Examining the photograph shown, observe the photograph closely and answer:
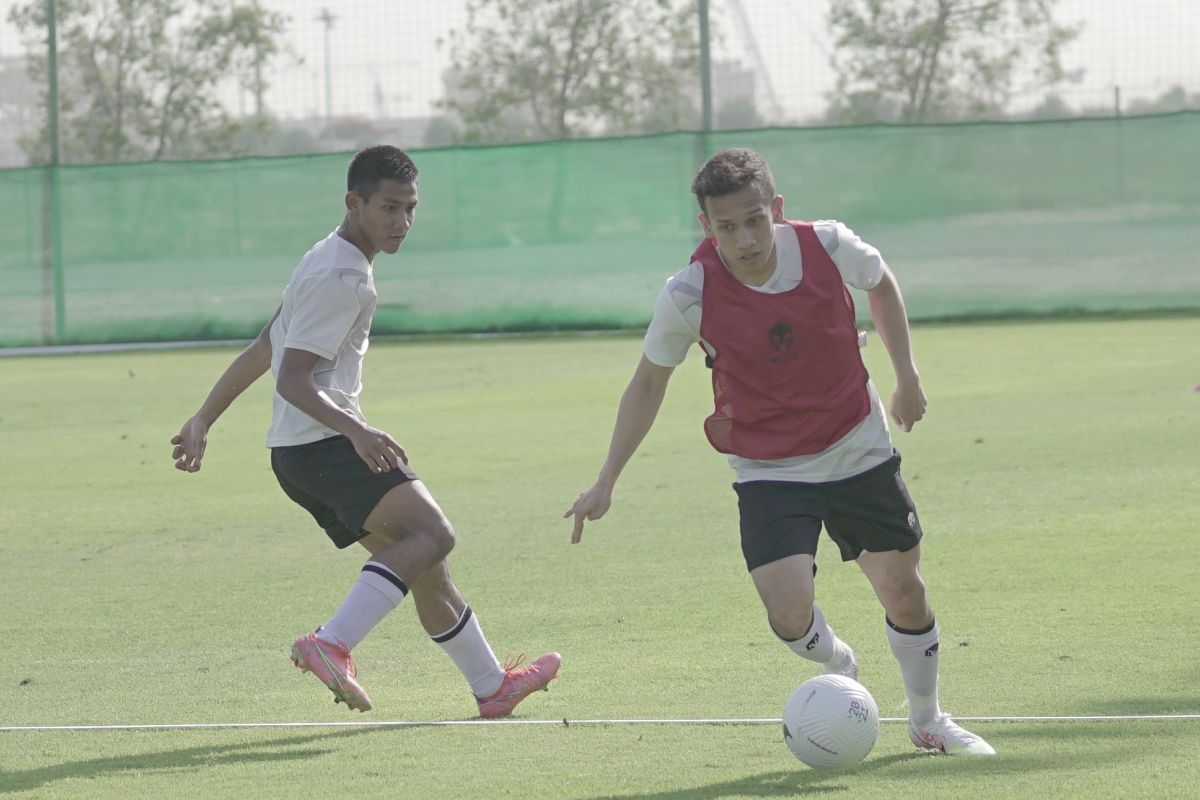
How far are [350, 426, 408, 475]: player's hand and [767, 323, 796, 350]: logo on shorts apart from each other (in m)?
1.06

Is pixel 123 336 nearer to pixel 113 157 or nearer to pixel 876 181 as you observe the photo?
pixel 113 157

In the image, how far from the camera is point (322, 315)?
5.37 m

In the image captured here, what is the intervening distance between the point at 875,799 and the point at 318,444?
2067 mm

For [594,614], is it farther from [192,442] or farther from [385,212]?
[385,212]

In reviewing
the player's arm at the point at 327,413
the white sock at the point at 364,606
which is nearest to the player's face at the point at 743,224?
the player's arm at the point at 327,413

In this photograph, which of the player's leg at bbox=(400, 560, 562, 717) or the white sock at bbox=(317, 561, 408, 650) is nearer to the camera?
the white sock at bbox=(317, 561, 408, 650)

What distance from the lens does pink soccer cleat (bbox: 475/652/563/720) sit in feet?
17.8

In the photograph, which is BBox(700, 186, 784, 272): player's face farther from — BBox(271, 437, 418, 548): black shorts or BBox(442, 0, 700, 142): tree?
BBox(442, 0, 700, 142): tree

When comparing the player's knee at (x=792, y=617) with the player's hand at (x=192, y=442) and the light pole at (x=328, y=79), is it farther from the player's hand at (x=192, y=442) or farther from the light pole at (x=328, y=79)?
the light pole at (x=328, y=79)

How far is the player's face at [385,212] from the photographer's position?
18.2 ft

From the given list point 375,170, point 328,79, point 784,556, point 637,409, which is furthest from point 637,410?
point 328,79

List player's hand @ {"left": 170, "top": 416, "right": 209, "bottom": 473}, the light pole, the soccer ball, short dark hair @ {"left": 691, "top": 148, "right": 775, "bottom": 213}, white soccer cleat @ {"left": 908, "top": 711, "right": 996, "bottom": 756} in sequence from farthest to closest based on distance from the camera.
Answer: the light pole
player's hand @ {"left": 170, "top": 416, "right": 209, "bottom": 473}
short dark hair @ {"left": 691, "top": 148, "right": 775, "bottom": 213}
white soccer cleat @ {"left": 908, "top": 711, "right": 996, "bottom": 756}
the soccer ball

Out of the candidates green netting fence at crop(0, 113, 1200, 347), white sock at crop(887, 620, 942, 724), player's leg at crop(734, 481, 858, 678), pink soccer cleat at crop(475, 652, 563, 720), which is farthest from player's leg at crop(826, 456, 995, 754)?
green netting fence at crop(0, 113, 1200, 347)

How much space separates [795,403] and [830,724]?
88 cm
